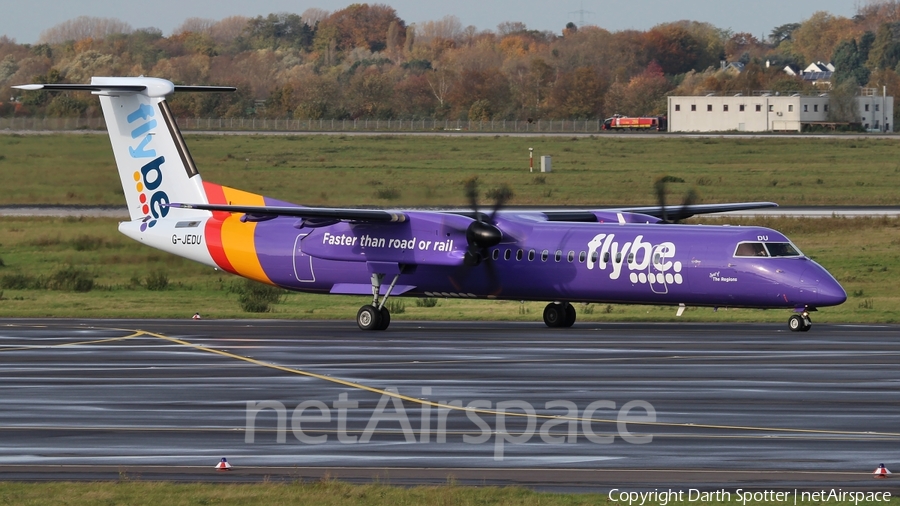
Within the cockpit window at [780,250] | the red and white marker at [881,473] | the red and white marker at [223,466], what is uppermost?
the cockpit window at [780,250]

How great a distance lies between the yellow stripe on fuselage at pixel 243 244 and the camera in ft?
108

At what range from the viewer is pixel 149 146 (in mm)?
34656

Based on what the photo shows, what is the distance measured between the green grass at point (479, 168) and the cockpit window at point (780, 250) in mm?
11553

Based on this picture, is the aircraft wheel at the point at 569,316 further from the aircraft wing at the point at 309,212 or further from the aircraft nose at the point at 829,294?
the aircraft nose at the point at 829,294

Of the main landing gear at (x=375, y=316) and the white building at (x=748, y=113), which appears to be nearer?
the main landing gear at (x=375, y=316)

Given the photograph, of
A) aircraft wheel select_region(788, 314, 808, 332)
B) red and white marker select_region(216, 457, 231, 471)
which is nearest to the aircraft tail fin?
aircraft wheel select_region(788, 314, 808, 332)

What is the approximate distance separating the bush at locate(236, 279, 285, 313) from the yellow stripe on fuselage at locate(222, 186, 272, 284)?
10.7 ft

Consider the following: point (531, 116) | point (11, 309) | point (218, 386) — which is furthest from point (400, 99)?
point (218, 386)

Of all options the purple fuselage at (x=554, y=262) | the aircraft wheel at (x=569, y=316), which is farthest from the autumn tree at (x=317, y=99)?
the aircraft wheel at (x=569, y=316)

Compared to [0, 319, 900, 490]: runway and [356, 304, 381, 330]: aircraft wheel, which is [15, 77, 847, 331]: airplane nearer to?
[356, 304, 381, 330]: aircraft wheel

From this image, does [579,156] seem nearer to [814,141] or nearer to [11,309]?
[814,141]

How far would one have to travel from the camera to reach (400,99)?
146125 millimetres

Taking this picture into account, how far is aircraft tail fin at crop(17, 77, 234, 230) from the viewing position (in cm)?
3438

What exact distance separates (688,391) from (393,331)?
12.7m
